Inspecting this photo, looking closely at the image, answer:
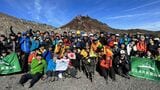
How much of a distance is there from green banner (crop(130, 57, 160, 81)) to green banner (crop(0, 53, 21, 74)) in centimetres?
747

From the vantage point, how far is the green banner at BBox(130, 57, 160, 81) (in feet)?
59.1

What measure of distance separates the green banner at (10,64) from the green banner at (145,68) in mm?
7473

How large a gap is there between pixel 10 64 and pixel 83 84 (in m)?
4.87

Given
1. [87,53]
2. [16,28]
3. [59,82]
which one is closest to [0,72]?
[59,82]

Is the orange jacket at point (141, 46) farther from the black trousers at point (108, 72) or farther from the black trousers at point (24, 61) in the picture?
the black trousers at point (24, 61)

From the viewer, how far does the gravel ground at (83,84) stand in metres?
15.9

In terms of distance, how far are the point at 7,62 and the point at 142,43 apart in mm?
9196

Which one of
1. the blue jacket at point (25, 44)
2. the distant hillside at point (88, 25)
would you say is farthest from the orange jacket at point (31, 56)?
the distant hillside at point (88, 25)

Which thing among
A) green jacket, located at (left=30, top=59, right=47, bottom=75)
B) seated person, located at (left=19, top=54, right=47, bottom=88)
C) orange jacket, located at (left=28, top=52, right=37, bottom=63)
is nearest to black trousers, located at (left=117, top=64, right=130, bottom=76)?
seated person, located at (left=19, top=54, right=47, bottom=88)

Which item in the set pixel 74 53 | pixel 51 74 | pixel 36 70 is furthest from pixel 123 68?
pixel 36 70

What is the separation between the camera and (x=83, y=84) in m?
16.5

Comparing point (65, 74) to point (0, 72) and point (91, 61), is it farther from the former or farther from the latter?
point (0, 72)

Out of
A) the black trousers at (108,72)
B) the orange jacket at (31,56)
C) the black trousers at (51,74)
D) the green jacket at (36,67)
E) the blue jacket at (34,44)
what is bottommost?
the black trousers at (108,72)

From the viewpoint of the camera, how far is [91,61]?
59.5ft
